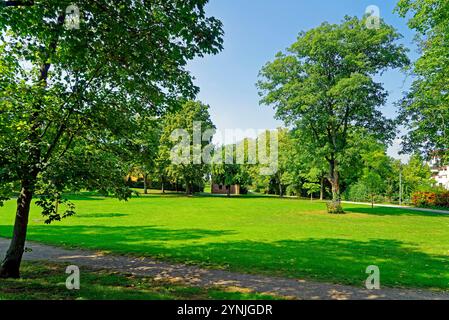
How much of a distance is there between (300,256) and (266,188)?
205ft

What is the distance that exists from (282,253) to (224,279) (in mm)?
4109

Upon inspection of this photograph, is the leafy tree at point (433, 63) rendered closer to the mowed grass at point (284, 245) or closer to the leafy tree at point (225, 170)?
the mowed grass at point (284, 245)

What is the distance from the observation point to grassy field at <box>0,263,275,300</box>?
23.1 feet

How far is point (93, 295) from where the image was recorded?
711 cm

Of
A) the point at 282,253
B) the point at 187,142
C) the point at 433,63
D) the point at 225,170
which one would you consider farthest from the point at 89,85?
the point at 225,170

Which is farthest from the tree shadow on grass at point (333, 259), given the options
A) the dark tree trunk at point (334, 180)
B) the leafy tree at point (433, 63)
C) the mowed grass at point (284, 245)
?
the dark tree trunk at point (334, 180)

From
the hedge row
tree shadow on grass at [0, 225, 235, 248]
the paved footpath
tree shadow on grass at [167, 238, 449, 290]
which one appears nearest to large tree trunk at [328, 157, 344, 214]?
tree shadow on grass at [167, 238, 449, 290]

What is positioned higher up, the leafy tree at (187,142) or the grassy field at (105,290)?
the leafy tree at (187,142)

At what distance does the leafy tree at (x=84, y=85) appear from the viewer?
6.55 meters

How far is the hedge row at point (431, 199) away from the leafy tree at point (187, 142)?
A: 32112 mm

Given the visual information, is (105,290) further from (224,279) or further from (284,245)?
(284,245)

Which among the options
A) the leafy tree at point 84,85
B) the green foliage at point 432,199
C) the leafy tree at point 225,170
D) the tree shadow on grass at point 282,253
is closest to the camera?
the leafy tree at point 84,85

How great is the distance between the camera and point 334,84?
2939 centimetres

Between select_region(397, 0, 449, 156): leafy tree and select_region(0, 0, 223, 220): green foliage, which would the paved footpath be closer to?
select_region(0, 0, 223, 220): green foliage
